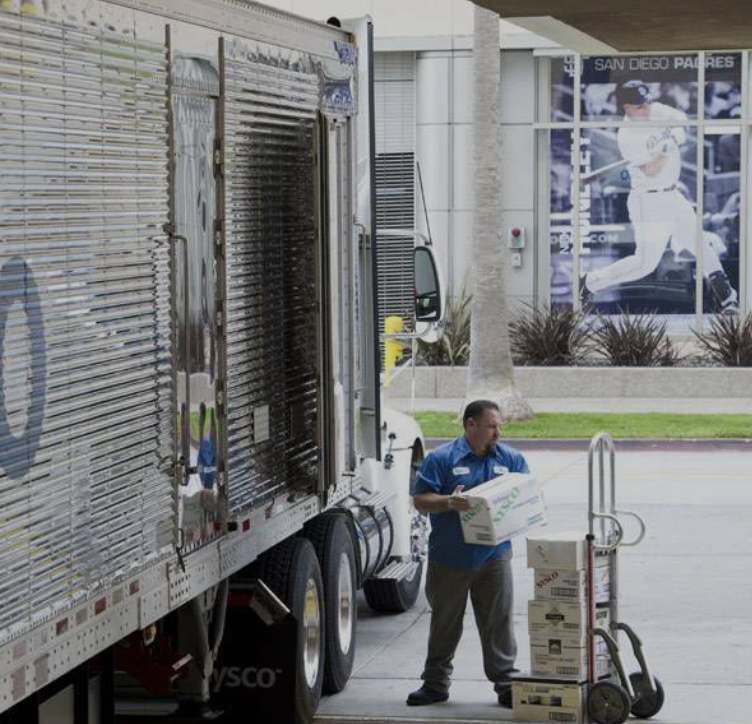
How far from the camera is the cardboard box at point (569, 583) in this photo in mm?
9461

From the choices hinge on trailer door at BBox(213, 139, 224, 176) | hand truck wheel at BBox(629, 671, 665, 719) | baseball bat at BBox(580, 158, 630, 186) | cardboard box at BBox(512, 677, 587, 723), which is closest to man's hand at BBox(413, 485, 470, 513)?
cardboard box at BBox(512, 677, 587, 723)

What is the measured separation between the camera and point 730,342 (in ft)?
93.2

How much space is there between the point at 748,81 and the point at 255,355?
79.8 feet

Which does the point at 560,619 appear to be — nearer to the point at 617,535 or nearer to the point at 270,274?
the point at 617,535

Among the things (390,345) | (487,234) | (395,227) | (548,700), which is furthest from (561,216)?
(548,700)

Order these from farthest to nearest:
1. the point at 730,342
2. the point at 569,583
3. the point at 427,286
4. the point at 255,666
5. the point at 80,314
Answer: the point at 730,342 < the point at 427,286 < the point at 569,583 < the point at 255,666 < the point at 80,314

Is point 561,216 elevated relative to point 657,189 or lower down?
lower down

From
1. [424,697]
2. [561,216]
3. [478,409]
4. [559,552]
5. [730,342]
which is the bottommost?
[424,697]

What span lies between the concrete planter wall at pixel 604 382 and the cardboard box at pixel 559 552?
17946mm

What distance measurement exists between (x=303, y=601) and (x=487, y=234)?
17.0 m

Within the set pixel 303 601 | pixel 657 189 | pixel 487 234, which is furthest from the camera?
pixel 657 189

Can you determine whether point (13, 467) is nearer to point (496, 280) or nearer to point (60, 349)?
point (60, 349)

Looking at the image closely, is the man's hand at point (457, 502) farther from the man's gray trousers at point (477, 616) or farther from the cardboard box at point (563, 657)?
the cardboard box at point (563, 657)

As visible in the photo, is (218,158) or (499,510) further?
(499,510)
